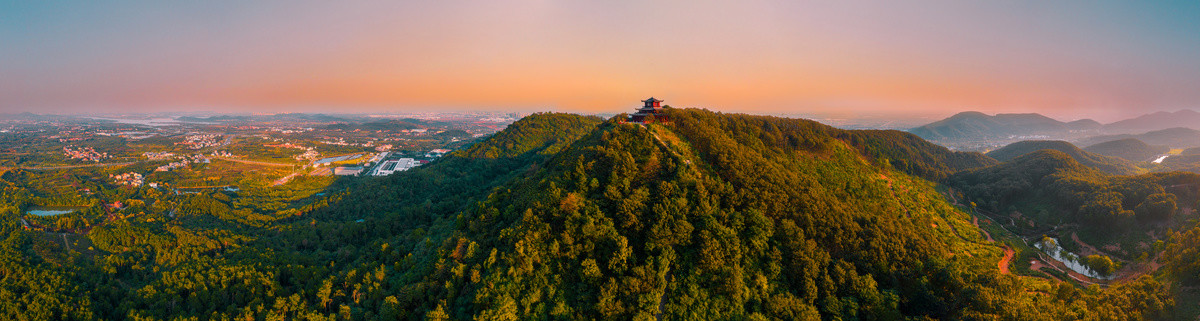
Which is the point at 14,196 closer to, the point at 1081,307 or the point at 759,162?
the point at 759,162

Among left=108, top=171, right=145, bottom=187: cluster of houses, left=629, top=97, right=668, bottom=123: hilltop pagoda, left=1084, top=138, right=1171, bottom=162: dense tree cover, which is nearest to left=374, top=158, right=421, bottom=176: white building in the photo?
left=108, top=171, right=145, bottom=187: cluster of houses

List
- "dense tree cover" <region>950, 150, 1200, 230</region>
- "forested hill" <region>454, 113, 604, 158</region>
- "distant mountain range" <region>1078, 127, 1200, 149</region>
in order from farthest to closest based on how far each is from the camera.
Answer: "distant mountain range" <region>1078, 127, 1200, 149</region> < "forested hill" <region>454, 113, 604, 158</region> < "dense tree cover" <region>950, 150, 1200, 230</region>

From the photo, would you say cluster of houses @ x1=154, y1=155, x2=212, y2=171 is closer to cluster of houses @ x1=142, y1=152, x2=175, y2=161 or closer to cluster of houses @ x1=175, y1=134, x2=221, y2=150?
cluster of houses @ x1=142, y1=152, x2=175, y2=161

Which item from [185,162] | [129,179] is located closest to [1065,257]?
[129,179]

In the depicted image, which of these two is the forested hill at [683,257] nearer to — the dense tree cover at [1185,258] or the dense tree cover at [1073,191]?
the dense tree cover at [1185,258]

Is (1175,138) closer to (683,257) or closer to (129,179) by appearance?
(683,257)

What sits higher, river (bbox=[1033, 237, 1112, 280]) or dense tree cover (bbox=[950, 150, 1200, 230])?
dense tree cover (bbox=[950, 150, 1200, 230])
